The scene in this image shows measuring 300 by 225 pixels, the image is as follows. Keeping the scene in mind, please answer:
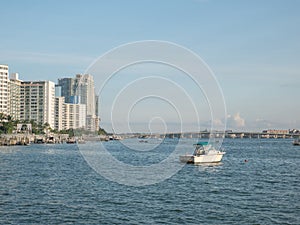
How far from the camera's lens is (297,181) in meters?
53.2

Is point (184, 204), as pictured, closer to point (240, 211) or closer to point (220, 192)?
point (240, 211)

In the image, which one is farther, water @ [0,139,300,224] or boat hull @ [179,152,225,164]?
boat hull @ [179,152,225,164]

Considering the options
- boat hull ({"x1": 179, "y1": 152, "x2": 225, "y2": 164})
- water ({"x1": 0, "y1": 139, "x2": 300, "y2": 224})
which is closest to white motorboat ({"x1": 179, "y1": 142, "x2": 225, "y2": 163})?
boat hull ({"x1": 179, "y1": 152, "x2": 225, "y2": 164})

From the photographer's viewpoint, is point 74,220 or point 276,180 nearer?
point 74,220

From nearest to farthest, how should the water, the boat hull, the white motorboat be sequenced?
the water < the boat hull < the white motorboat

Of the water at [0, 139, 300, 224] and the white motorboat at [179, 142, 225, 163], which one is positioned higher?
the white motorboat at [179, 142, 225, 163]

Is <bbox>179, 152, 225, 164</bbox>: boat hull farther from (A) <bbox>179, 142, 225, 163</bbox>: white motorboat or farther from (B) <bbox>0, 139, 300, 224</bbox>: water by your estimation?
(B) <bbox>0, 139, 300, 224</bbox>: water

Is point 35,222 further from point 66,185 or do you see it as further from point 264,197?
point 264,197

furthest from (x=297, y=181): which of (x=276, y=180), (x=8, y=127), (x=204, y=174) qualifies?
(x=8, y=127)

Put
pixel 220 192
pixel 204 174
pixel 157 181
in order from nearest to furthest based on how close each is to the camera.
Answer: pixel 220 192 < pixel 157 181 < pixel 204 174

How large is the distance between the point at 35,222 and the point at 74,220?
2.57 meters

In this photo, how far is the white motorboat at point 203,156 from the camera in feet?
250

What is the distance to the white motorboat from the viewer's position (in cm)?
7612

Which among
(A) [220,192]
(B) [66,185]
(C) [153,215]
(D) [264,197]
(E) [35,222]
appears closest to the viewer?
(E) [35,222]
